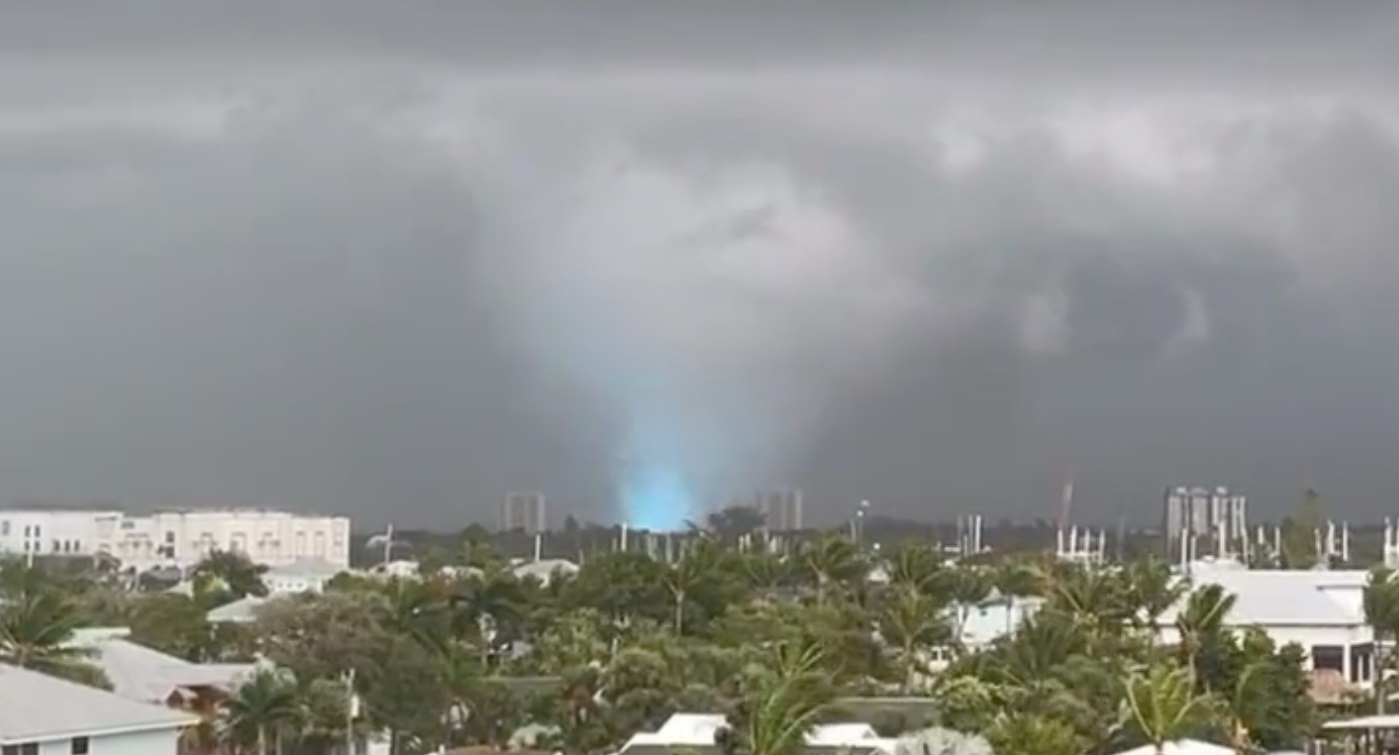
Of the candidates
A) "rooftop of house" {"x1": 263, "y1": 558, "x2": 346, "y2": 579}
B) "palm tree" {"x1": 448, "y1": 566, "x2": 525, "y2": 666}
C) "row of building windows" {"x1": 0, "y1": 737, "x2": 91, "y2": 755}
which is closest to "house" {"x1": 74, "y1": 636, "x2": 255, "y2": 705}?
"row of building windows" {"x1": 0, "y1": 737, "x2": 91, "y2": 755}

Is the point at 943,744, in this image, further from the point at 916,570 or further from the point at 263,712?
the point at 916,570

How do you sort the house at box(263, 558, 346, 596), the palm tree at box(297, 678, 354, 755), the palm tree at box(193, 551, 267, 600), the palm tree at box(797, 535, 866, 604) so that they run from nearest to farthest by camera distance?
the palm tree at box(297, 678, 354, 755) → the palm tree at box(797, 535, 866, 604) → the palm tree at box(193, 551, 267, 600) → the house at box(263, 558, 346, 596)

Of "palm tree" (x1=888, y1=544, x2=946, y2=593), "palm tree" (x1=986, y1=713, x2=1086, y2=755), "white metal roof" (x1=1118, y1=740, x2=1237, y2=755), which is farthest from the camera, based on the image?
"palm tree" (x1=888, y1=544, x2=946, y2=593)

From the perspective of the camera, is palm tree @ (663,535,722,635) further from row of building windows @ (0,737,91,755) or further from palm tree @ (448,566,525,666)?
row of building windows @ (0,737,91,755)

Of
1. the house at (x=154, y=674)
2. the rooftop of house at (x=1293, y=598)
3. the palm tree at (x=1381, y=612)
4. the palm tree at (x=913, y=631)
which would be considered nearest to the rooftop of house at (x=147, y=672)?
the house at (x=154, y=674)

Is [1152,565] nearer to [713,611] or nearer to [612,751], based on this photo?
[713,611]

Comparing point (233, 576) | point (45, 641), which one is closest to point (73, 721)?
point (45, 641)

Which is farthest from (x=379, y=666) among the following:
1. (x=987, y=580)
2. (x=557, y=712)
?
(x=987, y=580)
